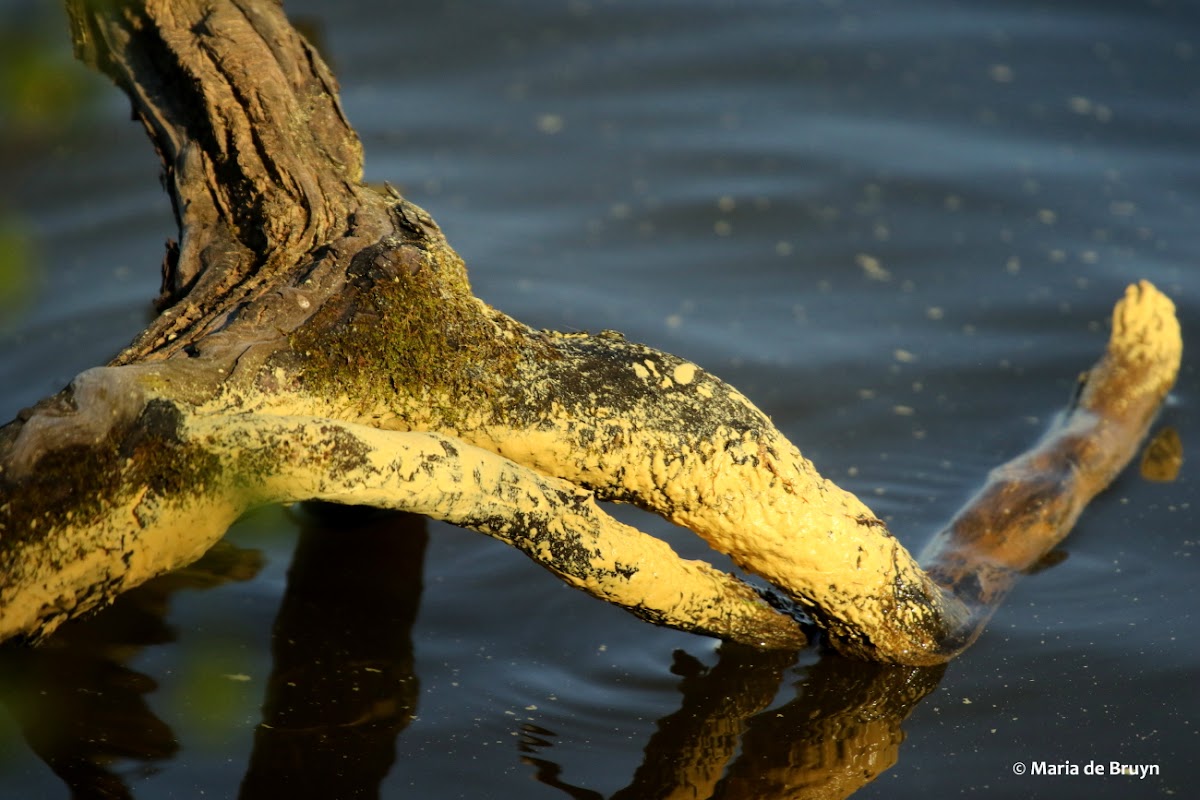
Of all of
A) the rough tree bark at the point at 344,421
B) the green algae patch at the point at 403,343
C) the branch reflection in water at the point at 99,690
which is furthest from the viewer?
the branch reflection in water at the point at 99,690

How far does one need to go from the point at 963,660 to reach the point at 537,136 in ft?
9.58

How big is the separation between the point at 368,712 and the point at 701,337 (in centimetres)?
178

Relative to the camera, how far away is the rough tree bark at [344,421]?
64.7 inches

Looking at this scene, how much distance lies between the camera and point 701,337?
376cm

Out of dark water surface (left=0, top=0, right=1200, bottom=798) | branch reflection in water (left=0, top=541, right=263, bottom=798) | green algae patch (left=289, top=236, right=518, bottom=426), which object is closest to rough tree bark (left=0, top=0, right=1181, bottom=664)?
green algae patch (left=289, top=236, right=518, bottom=426)

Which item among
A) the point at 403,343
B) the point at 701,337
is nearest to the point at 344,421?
the point at 403,343

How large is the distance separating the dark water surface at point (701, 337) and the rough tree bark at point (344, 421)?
177mm

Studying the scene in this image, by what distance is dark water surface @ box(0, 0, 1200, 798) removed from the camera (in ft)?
7.19

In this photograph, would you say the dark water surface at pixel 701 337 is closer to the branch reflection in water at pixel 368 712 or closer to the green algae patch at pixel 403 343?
the branch reflection in water at pixel 368 712

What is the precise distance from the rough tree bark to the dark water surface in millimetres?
177

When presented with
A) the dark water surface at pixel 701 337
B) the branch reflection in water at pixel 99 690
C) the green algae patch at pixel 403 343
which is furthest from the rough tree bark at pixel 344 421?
the branch reflection in water at pixel 99 690

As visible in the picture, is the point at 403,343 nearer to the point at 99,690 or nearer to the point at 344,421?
the point at 344,421

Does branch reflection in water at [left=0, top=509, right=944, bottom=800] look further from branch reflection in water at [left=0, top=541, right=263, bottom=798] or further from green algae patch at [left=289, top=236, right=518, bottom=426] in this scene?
green algae patch at [left=289, top=236, right=518, bottom=426]

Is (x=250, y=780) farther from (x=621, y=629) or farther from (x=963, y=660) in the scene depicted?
(x=963, y=660)
